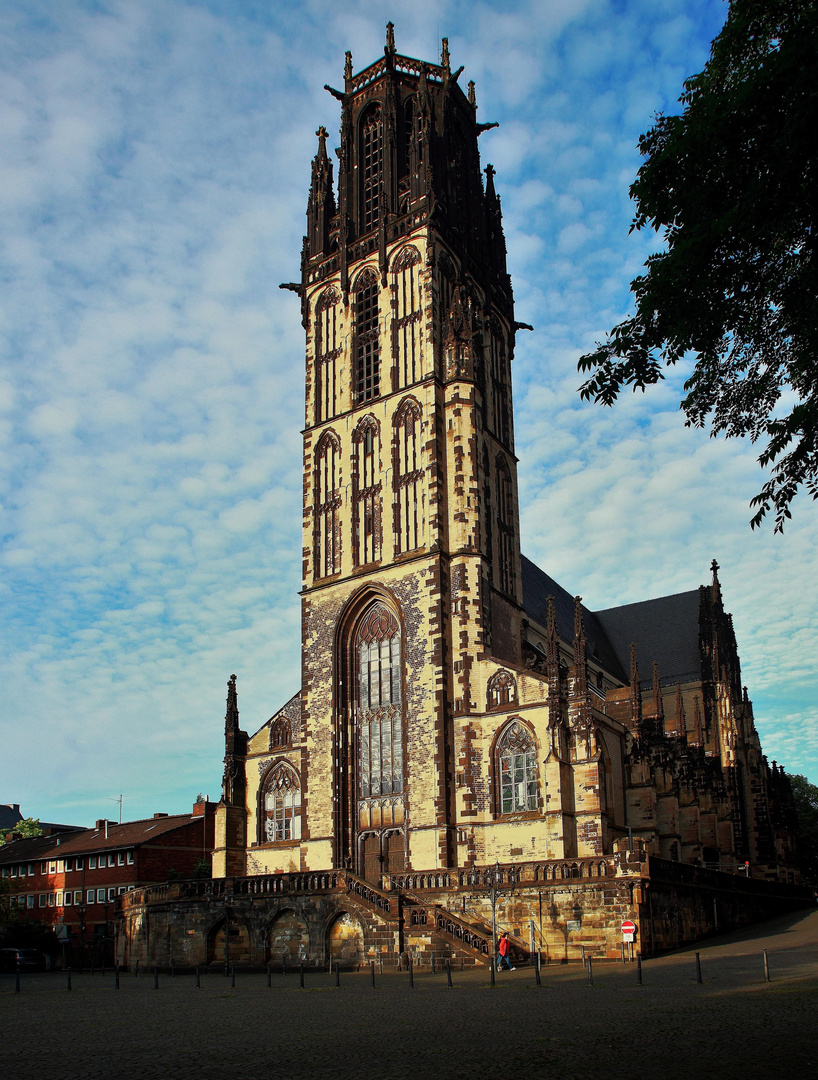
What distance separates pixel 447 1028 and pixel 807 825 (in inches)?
2656

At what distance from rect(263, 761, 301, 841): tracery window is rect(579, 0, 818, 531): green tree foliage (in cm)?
2996

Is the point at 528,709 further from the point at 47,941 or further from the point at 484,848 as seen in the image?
the point at 47,941

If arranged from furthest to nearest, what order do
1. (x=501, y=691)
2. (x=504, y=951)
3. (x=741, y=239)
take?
(x=501, y=691) < (x=504, y=951) < (x=741, y=239)

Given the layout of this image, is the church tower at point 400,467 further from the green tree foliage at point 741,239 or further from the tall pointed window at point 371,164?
the green tree foliage at point 741,239

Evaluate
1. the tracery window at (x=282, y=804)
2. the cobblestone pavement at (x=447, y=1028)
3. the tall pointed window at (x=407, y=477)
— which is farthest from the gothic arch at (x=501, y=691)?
the cobblestone pavement at (x=447, y=1028)

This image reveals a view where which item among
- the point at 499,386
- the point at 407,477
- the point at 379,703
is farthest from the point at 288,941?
the point at 499,386

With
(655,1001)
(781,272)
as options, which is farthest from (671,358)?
(655,1001)

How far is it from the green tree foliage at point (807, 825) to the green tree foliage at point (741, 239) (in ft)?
186

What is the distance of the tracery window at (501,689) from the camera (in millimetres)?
36031

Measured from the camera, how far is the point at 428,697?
37.2 m

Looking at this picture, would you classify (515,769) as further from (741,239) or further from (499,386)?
(741,239)

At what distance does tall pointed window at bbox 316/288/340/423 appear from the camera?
44312mm

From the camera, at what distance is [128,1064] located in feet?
38.3

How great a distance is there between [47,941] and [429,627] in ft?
101
